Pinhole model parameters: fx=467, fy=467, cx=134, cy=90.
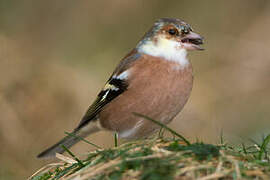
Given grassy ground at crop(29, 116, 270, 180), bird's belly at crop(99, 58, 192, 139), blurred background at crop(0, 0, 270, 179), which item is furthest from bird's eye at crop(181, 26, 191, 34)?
blurred background at crop(0, 0, 270, 179)

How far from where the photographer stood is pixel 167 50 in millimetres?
5809

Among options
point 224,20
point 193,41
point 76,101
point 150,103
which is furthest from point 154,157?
point 224,20

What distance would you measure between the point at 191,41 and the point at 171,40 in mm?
261

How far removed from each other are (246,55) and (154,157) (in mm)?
8921

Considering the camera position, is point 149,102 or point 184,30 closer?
point 149,102

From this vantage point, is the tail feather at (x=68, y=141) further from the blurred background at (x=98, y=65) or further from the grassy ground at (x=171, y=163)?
the blurred background at (x=98, y=65)

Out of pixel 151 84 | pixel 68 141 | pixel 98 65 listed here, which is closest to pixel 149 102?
pixel 151 84

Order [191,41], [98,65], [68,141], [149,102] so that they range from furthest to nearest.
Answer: [98,65]
[68,141]
[191,41]
[149,102]

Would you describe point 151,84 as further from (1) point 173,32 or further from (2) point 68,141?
(2) point 68,141

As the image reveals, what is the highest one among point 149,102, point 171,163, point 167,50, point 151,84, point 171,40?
point 171,40

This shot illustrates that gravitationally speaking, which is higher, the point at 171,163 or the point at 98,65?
the point at 98,65

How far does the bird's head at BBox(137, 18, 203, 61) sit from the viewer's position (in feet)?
19.1

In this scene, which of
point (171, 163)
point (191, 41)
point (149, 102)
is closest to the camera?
point (171, 163)

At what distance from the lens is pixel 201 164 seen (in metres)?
3.43
